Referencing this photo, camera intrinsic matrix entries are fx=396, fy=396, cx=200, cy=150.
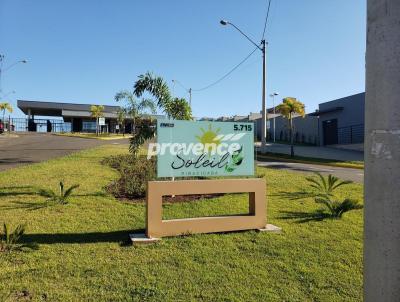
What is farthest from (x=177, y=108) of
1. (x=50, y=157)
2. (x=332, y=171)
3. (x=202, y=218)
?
(x=332, y=171)

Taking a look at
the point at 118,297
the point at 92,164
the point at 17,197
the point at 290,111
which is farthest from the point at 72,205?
the point at 290,111

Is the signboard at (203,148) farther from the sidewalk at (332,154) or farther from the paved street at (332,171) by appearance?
the sidewalk at (332,154)

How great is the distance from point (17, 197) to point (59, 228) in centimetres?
242

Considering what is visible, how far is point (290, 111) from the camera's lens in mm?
25016

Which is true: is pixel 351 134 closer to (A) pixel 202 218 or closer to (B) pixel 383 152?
(A) pixel 202 218

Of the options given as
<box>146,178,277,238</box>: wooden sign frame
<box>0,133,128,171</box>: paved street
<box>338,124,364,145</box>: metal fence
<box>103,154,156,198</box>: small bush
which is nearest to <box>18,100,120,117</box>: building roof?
<box>0,133,128,171</box>: paved street

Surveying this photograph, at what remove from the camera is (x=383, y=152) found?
6.39 ft

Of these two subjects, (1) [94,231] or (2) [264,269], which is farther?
(1) [94,231]

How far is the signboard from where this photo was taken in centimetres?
639

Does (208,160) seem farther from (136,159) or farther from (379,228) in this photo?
(136,159)

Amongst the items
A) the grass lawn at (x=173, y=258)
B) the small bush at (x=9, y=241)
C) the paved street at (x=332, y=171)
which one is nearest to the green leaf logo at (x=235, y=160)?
the grass lawn at (x=173, y=258)

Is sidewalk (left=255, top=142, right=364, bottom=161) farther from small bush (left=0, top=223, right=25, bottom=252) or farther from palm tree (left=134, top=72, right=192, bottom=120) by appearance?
small bush (left=0, top=223, right=25, bottom=252)

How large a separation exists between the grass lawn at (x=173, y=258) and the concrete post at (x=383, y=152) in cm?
221

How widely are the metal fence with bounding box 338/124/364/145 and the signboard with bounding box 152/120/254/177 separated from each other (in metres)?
26.2
